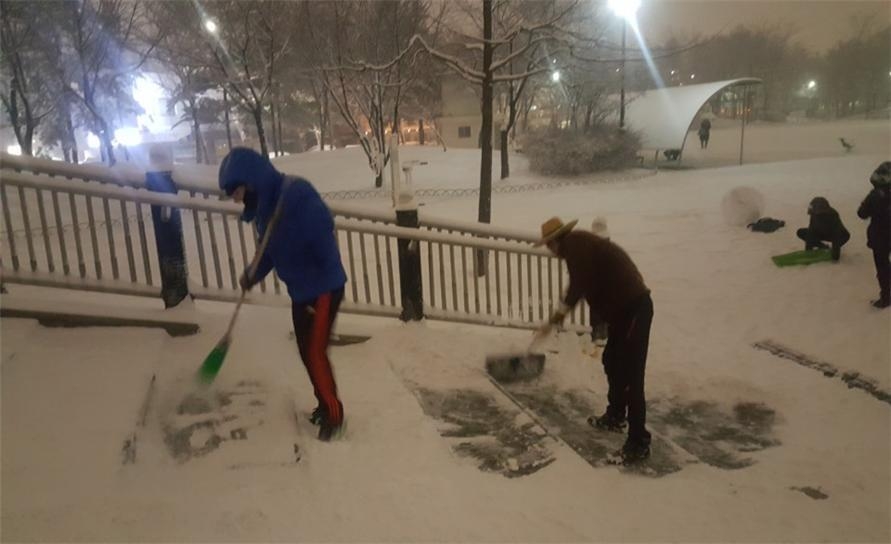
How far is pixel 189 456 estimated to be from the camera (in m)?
3.42

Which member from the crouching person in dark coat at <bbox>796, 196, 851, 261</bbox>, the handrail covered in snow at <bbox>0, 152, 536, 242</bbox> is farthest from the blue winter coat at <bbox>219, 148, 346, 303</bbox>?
the crouching person in dark coat at <bbox>796, 196, 851, 261</bbox>

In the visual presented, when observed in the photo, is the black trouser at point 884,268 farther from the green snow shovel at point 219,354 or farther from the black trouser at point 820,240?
the green snow shovel at point 219,354

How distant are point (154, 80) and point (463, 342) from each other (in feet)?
140

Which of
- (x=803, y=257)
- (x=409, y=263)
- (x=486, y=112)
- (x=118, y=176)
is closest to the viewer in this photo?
(x=118, y=176)

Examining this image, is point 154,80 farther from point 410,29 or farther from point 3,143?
point 410,29

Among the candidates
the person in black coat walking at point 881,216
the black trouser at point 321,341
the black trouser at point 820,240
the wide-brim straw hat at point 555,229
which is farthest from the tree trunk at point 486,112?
the black trouser at point 321,341

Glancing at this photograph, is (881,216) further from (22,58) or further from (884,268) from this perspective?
(22,58)

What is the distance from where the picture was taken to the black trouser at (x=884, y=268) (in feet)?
23.5

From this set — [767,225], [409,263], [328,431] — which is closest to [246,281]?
[328,431]

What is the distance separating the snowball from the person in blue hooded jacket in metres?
11.0

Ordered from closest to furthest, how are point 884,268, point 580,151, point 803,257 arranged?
point 884,268 < point 803,257 < point 580,151

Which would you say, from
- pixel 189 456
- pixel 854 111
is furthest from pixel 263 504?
pixel 854 111

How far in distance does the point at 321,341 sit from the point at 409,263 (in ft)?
7.16

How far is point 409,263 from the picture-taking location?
5828 mm
